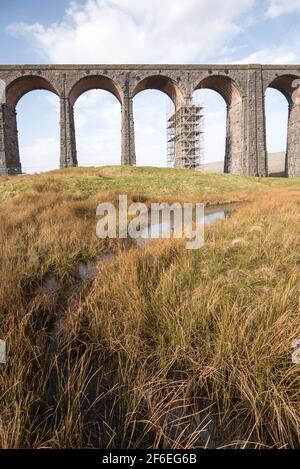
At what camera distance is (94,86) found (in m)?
Answer: 30.3

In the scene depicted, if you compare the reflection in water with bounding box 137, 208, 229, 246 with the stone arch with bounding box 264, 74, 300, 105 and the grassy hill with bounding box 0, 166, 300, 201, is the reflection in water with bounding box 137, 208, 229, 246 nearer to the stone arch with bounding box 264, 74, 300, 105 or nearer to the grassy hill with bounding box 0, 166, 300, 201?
the grassy hill with bounding box 0, 166, 300, 201

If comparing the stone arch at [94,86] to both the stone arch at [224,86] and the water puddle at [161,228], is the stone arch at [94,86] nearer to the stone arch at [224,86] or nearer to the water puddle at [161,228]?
the stone arch at [224,86]

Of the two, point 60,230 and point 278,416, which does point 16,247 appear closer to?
point 60,230

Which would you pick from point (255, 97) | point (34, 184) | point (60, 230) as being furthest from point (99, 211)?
point (255, 97)

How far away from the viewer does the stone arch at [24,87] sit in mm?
26945

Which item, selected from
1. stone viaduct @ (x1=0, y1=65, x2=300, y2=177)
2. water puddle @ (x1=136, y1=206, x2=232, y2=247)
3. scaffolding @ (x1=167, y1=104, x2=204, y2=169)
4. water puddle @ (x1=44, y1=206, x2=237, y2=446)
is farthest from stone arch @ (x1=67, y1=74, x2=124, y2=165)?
water puddle @ (x1=44, y1=206, x2=237, y2=446)

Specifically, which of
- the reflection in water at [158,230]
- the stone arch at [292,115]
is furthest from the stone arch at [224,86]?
the reflection in water at [158,230]

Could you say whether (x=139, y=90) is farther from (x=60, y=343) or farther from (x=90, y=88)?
(x=60, y=343)

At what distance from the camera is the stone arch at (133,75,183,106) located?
28.1m

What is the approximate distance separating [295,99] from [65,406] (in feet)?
120

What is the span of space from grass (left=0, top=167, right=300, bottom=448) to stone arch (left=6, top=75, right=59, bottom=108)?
94.3ft

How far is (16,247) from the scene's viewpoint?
16.6 feet
